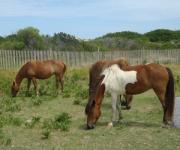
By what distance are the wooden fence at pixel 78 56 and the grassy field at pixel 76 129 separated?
12.9 metres

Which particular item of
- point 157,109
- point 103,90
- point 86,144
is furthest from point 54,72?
point 86,144

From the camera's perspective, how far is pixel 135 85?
10750 mm

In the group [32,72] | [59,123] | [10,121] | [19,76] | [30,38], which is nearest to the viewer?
[59,123]

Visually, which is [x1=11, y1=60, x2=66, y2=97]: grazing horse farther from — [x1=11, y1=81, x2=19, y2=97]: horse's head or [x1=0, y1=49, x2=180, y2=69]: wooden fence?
[x1=0, y1=49, x2=180, y2=69]: wooden fence

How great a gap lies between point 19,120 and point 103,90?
229 centimetres

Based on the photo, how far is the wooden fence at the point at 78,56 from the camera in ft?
93.1

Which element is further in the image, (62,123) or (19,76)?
(19,76)

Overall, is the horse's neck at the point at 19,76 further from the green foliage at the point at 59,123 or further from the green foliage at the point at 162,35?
the green foliage at the point at 162,35

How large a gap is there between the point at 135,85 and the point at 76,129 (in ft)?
5.58

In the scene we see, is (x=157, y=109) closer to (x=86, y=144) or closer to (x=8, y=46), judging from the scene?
(x=86, y=144)

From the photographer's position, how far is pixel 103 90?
1083cm

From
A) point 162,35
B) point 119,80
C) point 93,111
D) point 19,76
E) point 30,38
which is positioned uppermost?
point 162,35

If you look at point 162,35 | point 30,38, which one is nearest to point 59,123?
point 30,38

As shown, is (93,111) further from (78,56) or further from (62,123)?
(78,56)
